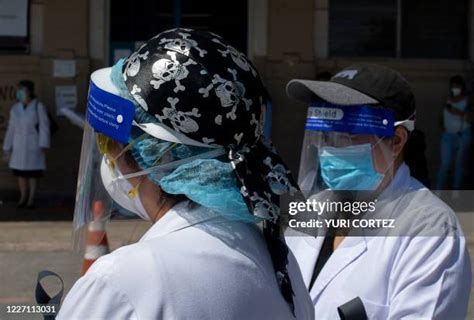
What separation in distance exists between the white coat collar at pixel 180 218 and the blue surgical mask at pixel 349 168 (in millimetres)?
1192

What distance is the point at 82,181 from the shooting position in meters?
2.00

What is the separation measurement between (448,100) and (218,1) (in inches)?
146

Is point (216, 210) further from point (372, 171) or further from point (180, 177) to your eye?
point (372, 171)

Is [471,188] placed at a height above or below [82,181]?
below

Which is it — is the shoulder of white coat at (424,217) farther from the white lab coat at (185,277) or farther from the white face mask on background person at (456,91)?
the white face mask on background person at (456,91)

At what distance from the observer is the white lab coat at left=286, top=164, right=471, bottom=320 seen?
2.33 meters

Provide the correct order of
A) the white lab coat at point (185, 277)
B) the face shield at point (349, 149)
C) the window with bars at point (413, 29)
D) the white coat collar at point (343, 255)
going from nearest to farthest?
the white lab coat at point (185, 277) < the white coat collar at point (343, 255) < the face shield at point (349, 149) < the window with bars at point (413, 29)

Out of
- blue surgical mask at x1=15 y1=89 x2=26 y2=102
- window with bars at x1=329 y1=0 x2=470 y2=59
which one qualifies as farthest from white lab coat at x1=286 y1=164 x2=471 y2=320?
window with bars at x1=329 y1=0 x2=470 y2=59

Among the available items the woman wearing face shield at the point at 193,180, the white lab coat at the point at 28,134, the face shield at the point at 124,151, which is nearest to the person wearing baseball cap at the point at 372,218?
the woman wearing face shield at the point at 193,180

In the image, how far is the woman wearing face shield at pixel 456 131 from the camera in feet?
41.7

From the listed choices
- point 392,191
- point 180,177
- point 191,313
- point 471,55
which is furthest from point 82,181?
point 471,55

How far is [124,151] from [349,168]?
1.31 meters

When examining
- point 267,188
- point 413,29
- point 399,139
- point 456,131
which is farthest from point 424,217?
point 413,29

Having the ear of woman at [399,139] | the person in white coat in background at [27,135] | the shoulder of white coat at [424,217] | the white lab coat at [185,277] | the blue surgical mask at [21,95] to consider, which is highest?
the ear of woman at [399,139]
